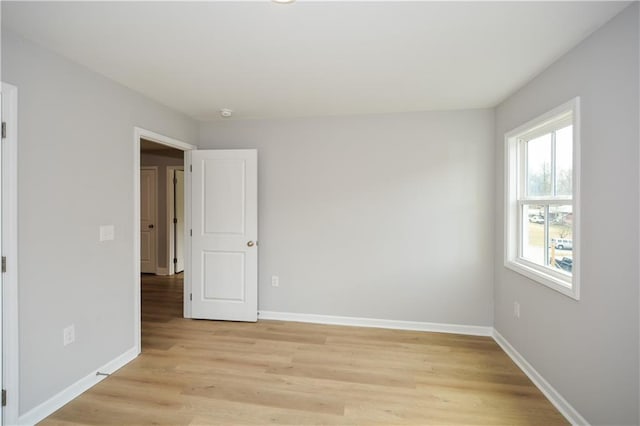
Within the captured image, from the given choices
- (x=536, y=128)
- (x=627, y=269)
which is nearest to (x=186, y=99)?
(x=536, y=128)

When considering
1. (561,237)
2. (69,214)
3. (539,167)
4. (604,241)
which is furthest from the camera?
(539,167)

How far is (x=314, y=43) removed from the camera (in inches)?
80.0

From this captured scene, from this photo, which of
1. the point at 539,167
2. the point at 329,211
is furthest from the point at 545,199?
the point at 329,211

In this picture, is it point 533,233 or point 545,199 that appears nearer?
point 545,199

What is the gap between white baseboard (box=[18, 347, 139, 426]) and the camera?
201 cm

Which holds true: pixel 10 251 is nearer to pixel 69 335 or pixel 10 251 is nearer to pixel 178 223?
pixel 69 335

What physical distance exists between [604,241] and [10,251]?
134 inches

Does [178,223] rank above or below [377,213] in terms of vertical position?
below

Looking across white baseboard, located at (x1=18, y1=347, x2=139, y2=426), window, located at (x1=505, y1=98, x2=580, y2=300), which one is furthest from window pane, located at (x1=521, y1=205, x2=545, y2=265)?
white baseboard, located at (x1=18, y1=347, x2=139, y2=426)

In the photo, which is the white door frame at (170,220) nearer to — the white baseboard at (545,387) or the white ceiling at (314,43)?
the white ceiling at (314,43)

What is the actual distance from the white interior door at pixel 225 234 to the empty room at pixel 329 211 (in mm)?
26

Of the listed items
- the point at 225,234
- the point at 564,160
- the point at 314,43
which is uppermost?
the point at 314,43

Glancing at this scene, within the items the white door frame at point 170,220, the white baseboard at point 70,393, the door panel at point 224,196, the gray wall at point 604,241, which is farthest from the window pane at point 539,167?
the white door frame at point 170,220

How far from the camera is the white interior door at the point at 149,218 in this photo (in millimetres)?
6285
